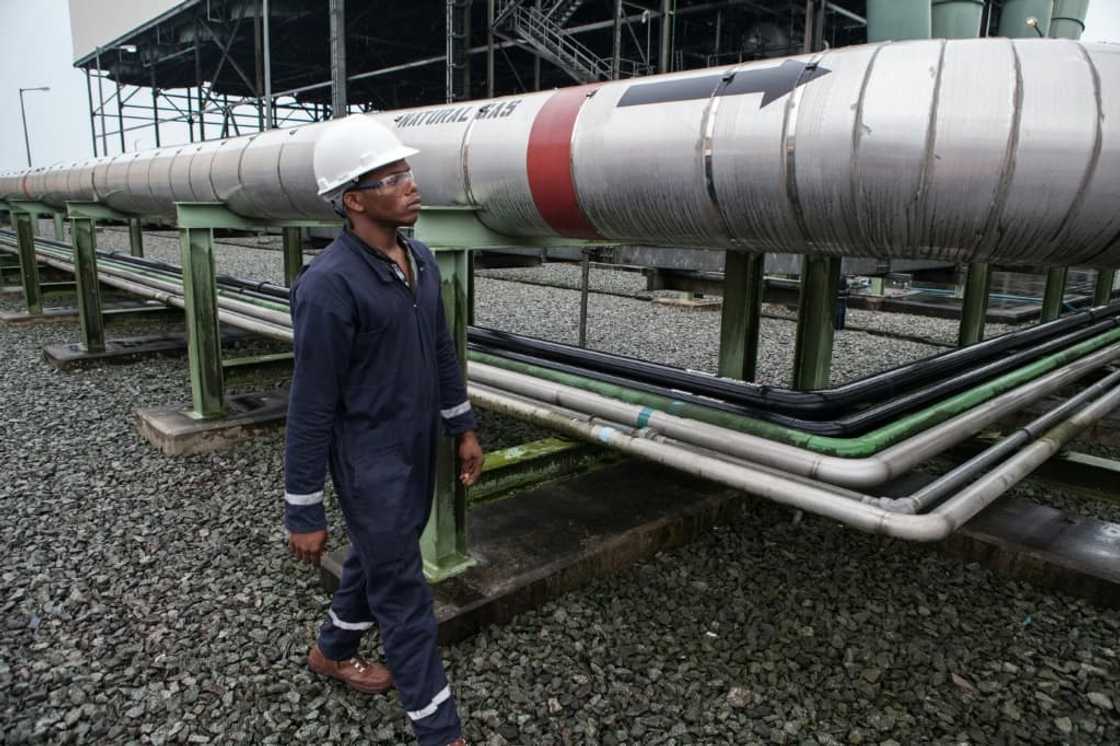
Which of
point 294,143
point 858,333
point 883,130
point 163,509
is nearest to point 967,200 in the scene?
point 883,130

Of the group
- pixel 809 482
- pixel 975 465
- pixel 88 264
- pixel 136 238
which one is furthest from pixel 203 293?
pixel 136 238

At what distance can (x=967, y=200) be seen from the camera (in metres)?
1.93

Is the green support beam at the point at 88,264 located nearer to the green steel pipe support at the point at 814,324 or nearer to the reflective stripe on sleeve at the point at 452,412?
the reflective stripe on sleeve at the point at 452,412

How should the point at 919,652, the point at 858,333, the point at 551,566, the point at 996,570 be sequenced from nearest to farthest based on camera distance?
the point at 919,652, the point at 551,566, the point at 996,570, the point at 858,333

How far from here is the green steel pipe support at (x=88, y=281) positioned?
21.4 ft

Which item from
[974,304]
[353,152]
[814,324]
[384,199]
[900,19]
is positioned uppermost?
[900,19]

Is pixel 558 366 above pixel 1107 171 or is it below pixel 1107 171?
below

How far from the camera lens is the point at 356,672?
2.49m

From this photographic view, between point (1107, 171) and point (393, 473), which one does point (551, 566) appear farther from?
point (1107, 171)

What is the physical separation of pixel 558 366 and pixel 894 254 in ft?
5.72

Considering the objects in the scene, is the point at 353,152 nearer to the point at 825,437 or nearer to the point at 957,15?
the point at 825,437

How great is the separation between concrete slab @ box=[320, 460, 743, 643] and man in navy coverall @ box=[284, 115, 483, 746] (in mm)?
632

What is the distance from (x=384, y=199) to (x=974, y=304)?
6.03 meters

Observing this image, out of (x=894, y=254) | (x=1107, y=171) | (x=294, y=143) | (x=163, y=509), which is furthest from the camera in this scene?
(x=294, y=143)
